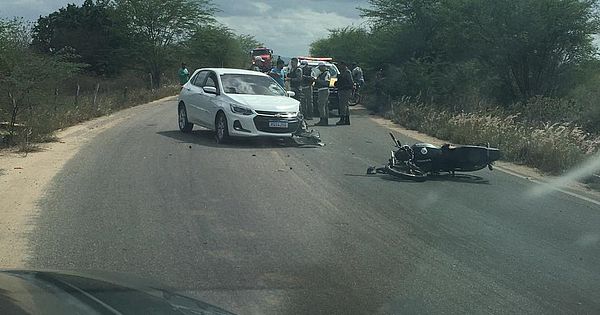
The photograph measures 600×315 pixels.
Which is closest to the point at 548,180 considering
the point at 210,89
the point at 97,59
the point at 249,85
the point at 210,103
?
the point at 249,85

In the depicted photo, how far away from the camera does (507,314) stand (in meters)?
5.14

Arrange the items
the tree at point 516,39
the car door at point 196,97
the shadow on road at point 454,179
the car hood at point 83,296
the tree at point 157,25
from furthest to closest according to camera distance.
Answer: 1. the tree at point 157,25
2. the tree at point 516,39
3. the car door at point 196,97
4. the shadow on road at point 454,179
5. the car hood at point 83,296

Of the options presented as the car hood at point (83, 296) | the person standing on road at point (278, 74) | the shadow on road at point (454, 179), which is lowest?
the shadow on road at point (454, 179)

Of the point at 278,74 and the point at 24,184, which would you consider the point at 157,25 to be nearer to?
the point at 278,74

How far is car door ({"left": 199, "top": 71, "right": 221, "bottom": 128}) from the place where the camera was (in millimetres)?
15117

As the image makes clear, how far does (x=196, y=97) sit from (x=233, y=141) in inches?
68.0

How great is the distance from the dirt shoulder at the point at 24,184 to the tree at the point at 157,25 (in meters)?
25.8

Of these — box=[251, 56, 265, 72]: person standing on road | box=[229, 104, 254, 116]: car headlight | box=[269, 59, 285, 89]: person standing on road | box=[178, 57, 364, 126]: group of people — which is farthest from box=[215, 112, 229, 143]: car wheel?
box=[251, 56, 265, 72]: person standing on road

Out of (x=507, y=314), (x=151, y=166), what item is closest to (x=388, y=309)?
(x=507, y=314)

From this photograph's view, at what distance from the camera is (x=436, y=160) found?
36.2 feet

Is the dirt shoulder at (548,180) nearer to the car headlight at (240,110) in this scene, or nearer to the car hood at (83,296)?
the car headlight at (240,110)

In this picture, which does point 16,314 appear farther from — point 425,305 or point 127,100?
point 127,100

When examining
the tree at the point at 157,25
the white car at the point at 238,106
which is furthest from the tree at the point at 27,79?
the tree at the point at 157,25

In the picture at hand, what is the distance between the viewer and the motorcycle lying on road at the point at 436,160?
10883 millimetres
